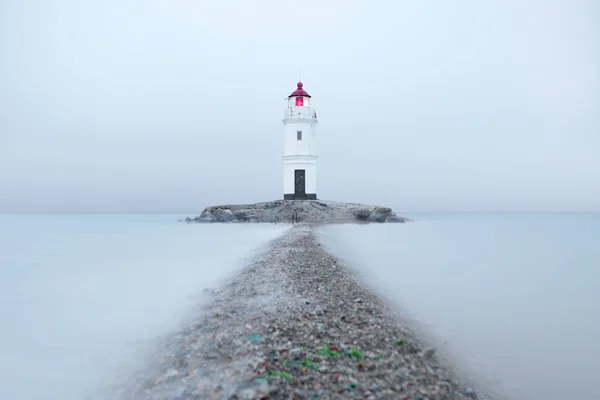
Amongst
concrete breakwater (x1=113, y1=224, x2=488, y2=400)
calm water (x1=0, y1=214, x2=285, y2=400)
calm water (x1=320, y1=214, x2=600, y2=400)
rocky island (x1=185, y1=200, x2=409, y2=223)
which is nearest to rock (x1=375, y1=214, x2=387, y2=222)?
rocky island (x1=185, y1=200, x2=409, y2=223)

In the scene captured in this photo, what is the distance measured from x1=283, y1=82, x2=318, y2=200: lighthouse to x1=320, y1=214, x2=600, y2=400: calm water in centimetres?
1802

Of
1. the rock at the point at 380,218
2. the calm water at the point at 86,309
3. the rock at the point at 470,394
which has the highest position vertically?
the rock at the point at 380,218

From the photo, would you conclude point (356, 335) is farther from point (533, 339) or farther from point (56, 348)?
point (56, 348)

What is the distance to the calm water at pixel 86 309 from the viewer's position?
600 centimetres

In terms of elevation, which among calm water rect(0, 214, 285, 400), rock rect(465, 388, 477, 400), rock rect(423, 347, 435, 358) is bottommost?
calm water rect(0, 214, 285, 400)

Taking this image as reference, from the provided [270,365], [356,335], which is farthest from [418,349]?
[270,365]

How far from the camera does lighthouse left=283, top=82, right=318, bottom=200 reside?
37906mm

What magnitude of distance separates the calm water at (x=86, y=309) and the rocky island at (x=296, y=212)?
16.3m

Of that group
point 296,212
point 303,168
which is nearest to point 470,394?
point 296,212

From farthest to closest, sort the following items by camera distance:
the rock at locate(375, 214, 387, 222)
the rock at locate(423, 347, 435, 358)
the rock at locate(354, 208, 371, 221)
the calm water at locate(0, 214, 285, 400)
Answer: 1. the rock at locate(375, 214, 387, 222)
2. the rock at locate(354, 208, 371, 221)
3. the calm water at locate(0, 214, 285, 400)
4. the rock at locate(423, 347, 435, 358)

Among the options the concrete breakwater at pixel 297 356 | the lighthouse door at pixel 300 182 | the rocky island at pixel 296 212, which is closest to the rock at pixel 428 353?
the concrete breakwater at pixel 297 356

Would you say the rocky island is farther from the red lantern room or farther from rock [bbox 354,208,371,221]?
the red lantern room

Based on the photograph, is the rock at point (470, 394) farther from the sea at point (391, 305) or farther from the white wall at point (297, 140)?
the white wall at point (297, 140)

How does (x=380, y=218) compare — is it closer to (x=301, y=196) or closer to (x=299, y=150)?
(x=301, y=196)
